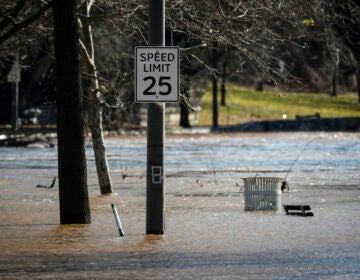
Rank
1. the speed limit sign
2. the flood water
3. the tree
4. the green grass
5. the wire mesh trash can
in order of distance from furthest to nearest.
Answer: the green grass, the wire mesh trash can, the tree, the speed limit sign, the flood water

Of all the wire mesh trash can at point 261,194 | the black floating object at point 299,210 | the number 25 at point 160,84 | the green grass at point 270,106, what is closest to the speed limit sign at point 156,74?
the number 25 at point 160,84

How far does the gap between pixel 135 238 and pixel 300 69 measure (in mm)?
77829

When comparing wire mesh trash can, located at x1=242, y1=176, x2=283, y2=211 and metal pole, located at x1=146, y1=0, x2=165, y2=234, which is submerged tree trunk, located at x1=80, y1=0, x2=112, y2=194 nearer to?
wire mesh trash can, located at x1=242, y1=176, x2=283, y2=211

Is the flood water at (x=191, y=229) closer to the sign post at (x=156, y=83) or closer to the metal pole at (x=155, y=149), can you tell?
the metal pole at (x=155, y=149)

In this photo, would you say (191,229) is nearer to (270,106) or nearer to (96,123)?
(96,123)

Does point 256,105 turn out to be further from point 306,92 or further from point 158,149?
point 158,149

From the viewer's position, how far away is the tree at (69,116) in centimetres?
1884

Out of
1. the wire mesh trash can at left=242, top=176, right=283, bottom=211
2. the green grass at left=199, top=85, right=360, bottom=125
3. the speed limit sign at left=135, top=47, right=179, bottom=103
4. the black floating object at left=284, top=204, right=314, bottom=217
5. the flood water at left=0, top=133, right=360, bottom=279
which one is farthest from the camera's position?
the green grass at left=199, top=85, right=360, bottom=125

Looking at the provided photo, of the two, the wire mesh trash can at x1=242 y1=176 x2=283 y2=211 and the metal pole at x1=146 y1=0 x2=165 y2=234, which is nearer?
the metal pole at x1=146 y1=0 x2=165 y2=234

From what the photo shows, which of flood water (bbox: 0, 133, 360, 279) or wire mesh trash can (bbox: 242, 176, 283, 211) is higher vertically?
wire mesh trash can (bbox: 242, 176, 283, 211)

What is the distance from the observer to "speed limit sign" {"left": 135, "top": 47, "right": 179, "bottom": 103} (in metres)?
17.6

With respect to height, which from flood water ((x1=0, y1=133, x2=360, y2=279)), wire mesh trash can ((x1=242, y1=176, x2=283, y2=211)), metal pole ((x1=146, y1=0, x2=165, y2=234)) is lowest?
flood water ((x1=0, y1=133, x2=360, y2=279))

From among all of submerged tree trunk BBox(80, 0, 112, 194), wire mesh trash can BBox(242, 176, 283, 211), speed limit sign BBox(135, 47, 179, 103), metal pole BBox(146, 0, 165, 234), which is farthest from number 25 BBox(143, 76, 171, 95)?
submerged tree trunk BBox(80, 0, 112, 194)

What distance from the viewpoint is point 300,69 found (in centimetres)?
9425
